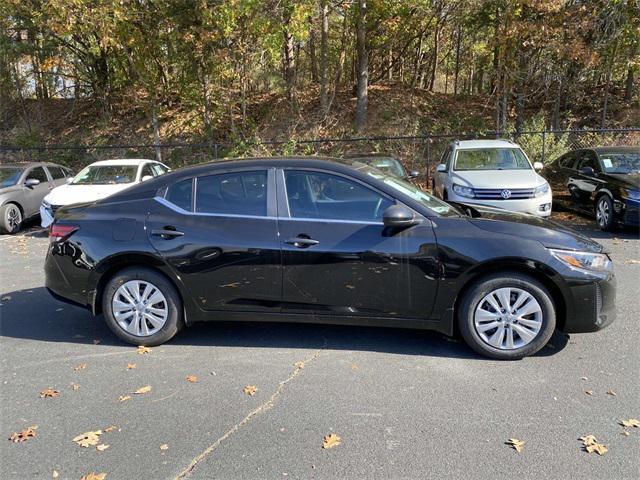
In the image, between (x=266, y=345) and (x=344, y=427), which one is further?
(x=266, y=345)

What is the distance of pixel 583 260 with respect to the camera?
4113 millimetres

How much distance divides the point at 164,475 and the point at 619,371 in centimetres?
334

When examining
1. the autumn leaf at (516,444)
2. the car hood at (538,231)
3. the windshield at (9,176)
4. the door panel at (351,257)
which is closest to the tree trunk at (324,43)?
the windshield at (9,176)

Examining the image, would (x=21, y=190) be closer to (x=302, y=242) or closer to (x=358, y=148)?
(x=302, y=242)

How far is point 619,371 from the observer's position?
399 centimetres

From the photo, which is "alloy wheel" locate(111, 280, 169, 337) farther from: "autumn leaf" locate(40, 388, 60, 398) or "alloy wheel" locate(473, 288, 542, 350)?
"alloy wheel" locate(473, 288, 542, 350)

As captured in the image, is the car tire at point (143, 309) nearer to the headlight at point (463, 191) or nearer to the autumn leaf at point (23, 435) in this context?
the autumn leaf at point (23, 435)

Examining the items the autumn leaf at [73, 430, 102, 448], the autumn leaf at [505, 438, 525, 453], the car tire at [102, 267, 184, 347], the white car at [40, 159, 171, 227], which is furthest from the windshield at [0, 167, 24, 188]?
the autumn leaf at [505, 438, 525, 453]

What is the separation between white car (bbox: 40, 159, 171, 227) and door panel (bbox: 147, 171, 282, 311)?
18.7 ft

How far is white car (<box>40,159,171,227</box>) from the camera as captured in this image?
9891mm

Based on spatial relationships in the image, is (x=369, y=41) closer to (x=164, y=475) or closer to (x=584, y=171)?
(x=584, y=171)

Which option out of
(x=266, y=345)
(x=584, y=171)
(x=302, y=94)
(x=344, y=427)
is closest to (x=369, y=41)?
(x=302, y=94)

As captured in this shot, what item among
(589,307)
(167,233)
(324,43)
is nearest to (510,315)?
(589,307)

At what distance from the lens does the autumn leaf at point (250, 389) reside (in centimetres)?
377
